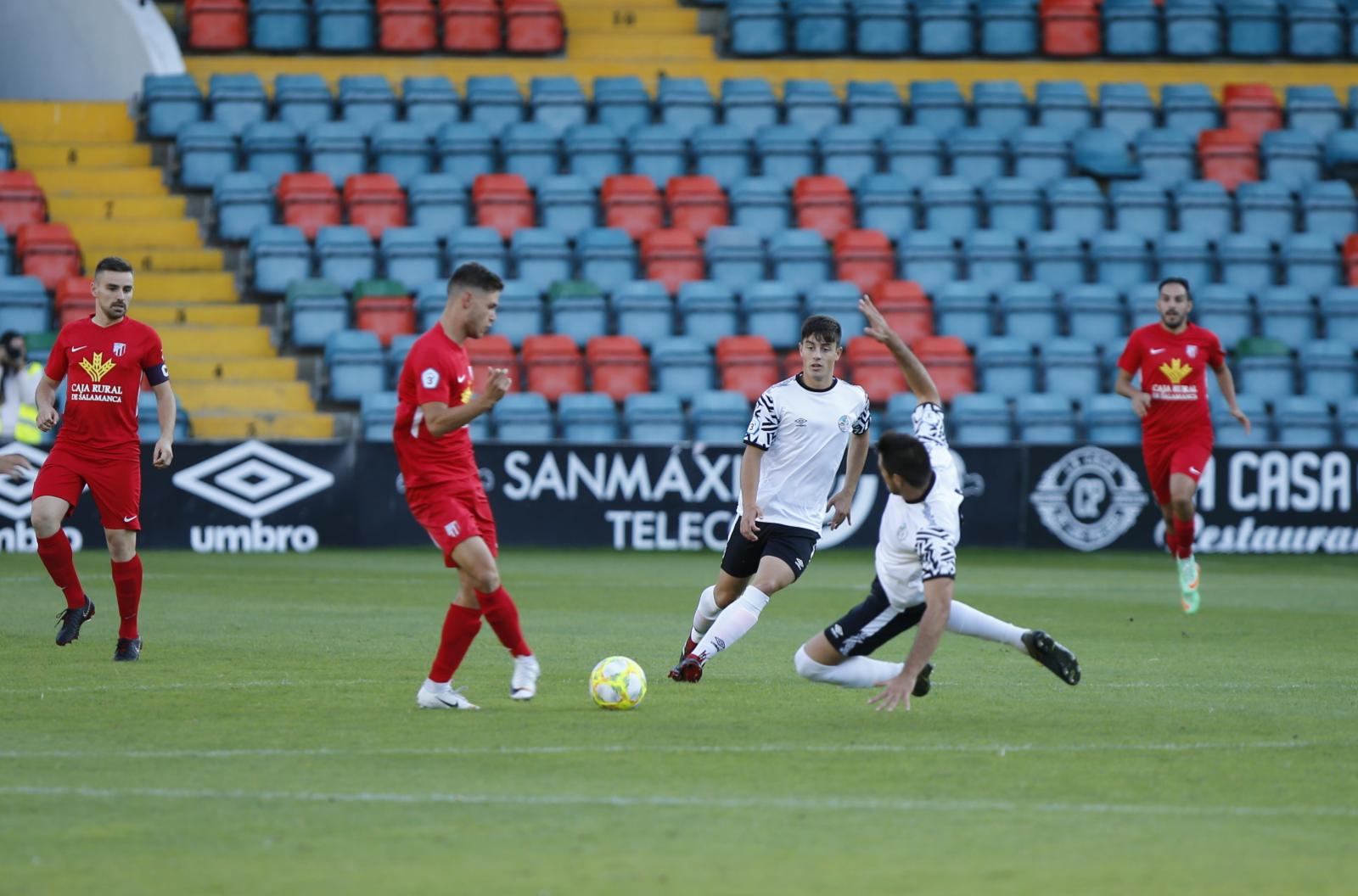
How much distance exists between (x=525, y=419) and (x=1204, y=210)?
30.3ft

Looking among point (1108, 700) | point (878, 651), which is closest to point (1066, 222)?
point (878, 651)

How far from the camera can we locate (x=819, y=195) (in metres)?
22.2

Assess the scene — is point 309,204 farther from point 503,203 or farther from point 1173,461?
point 1173,461

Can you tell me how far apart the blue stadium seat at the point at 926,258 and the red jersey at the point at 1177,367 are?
25.8 feet

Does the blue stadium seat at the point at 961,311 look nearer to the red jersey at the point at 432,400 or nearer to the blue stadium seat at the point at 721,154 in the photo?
the blue stadium seat at the point at 721,154

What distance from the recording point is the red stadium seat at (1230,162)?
2350 cm

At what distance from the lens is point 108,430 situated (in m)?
9.81

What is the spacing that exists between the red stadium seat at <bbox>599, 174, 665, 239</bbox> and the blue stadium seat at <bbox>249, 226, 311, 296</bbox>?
3.64 m

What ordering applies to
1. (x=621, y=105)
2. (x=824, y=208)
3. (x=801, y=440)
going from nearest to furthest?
(x=801, y=440) < (x=824, y=208) < (x=621, y=105)

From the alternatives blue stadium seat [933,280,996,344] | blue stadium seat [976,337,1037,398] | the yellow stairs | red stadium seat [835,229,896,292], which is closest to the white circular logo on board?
blue stadium seat [976,337,1037,398]

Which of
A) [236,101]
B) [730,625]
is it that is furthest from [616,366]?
[730,625]

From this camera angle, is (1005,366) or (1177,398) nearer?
(1177,398)

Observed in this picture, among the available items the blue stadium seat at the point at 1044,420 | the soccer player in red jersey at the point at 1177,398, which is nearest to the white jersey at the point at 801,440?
the soccer player in red jersey at the point at 1177,398

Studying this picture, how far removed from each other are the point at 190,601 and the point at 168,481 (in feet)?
16.8
